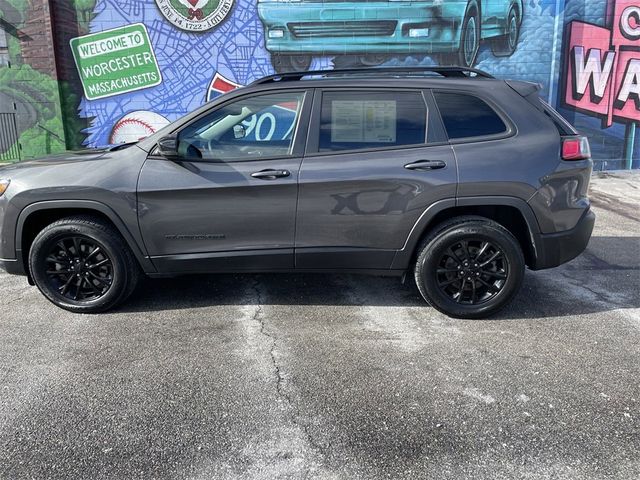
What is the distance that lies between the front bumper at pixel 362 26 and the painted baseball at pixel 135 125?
2.89 meters

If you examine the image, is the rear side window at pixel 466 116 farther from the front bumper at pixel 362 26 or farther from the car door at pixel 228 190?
the front bumper at pixel 362 26

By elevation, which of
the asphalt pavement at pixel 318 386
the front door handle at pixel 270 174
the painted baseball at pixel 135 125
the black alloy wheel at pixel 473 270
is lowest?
the asphalt pavement at pixel 318 386

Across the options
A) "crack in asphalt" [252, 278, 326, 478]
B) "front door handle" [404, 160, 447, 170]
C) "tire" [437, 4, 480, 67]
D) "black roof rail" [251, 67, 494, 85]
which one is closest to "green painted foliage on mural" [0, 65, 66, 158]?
"tire" [437, 4, 480, 67]

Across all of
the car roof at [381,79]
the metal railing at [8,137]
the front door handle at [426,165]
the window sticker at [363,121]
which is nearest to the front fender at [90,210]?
the car roof at [381,79]

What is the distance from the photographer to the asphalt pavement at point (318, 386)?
2.54m

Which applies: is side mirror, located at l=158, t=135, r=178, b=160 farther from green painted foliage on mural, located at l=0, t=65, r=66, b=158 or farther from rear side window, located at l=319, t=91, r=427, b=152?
green painted foliage on mural, located at l=0, t=65, r=66, b=158

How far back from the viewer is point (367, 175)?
3943 mm

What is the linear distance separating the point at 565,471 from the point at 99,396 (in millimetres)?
2490

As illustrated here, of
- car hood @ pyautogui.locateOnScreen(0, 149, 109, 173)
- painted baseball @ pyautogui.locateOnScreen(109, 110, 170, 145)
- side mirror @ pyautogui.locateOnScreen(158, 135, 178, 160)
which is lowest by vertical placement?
painted baseball @ pyautogui.locateOnScreen(109, 110, 170, 145)

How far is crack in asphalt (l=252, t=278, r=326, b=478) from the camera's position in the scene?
2.65m

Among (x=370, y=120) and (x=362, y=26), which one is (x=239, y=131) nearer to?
(x=370, y=120)

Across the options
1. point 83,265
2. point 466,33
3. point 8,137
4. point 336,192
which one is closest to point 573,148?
point 336,192

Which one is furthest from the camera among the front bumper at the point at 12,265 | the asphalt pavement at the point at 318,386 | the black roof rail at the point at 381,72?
the black roof rail at the point at 381,72

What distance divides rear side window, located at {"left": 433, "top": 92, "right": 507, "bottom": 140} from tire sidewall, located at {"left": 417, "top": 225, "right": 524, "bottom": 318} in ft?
2.37
